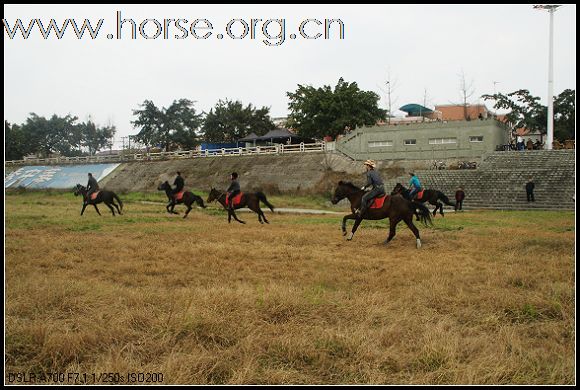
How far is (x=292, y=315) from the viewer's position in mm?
5195

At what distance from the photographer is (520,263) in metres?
8.17

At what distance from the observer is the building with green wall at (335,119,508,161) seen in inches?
1391

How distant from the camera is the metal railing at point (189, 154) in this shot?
42.5 m

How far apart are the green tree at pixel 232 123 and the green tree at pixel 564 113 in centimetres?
3210

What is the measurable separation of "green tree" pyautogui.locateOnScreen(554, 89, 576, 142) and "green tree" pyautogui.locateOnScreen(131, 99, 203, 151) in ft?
127

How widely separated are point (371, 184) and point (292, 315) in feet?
20.7

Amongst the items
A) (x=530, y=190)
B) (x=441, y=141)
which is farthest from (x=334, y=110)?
(x=530, y=190)

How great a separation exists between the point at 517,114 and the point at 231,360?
150ft

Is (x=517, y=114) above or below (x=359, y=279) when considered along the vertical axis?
above

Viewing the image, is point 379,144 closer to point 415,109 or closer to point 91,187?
point 415,109

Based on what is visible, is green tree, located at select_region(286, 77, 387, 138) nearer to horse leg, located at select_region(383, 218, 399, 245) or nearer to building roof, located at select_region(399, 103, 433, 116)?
building roof, located at select_region(399, 103, 433, 116)

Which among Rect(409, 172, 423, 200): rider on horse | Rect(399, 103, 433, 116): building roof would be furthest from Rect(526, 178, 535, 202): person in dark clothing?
Rect(399, 103, 433, 116): building roof

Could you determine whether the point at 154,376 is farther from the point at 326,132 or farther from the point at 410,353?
the point at 326,132

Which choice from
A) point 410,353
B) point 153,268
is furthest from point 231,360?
point 153,268
